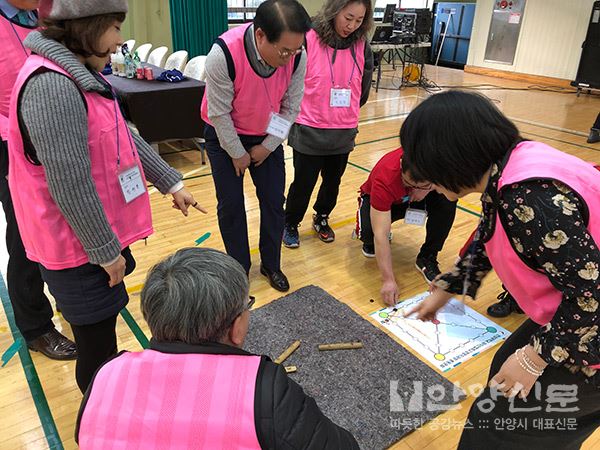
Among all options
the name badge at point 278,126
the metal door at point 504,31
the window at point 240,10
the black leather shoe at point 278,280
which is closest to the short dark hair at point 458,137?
the name badge at point 278,126

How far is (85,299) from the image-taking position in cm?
122

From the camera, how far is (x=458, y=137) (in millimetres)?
848

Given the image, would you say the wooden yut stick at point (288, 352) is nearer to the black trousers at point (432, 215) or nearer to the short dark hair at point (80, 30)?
the black trousers at point (432, 215)

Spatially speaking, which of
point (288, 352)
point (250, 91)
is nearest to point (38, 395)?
point (288, 352)

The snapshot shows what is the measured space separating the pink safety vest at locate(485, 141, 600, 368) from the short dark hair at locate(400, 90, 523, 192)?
0.04 metres

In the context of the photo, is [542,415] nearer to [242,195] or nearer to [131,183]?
[131,183]

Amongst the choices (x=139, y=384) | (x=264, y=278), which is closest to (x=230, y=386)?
(x=139, y=384)

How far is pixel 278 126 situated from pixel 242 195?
0.36 meters

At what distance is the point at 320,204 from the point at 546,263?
2100 mm

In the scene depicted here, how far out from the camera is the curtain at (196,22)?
7191 mm

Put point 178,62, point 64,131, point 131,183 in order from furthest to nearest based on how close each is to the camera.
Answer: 1. point 178,62
2. point 131,183
3. point 64,131

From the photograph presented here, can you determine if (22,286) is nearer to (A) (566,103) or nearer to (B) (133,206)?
(B) (133,206)

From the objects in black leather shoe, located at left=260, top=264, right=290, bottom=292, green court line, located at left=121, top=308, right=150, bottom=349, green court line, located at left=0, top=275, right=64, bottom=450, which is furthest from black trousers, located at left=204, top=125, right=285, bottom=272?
green court line, located at left=0, top=275, right=64, bottom=450

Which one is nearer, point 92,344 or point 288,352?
point 92,344
